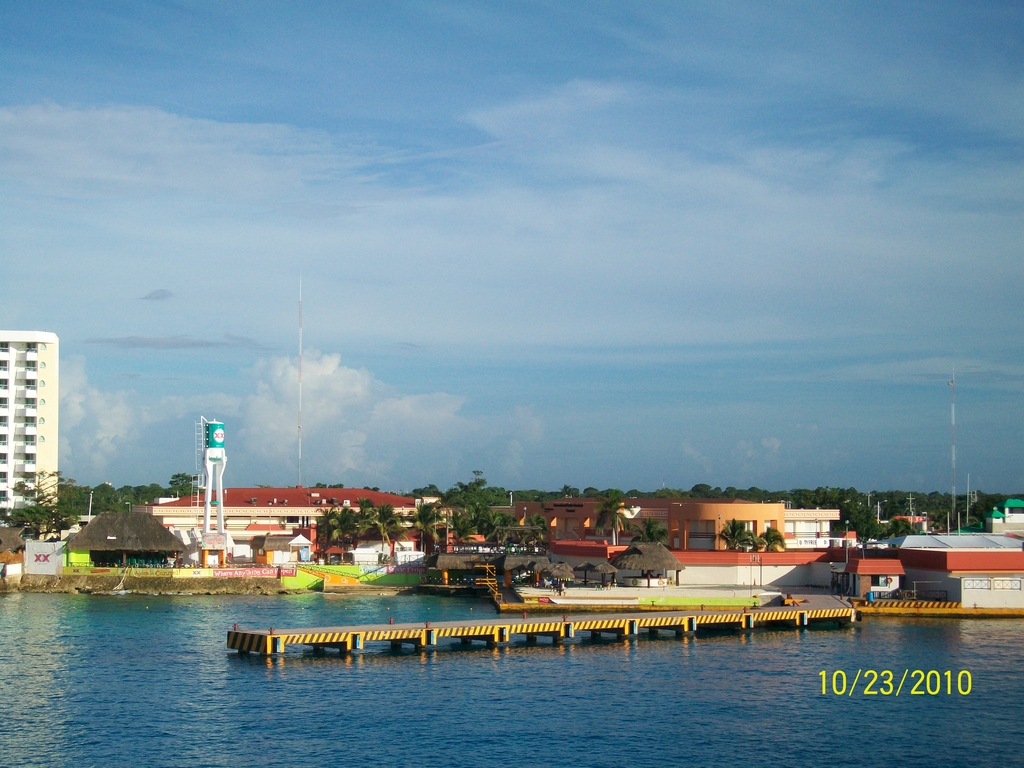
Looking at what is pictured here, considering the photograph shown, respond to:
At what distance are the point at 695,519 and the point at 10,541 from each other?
2023 inches

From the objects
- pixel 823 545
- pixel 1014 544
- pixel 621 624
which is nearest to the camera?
pixel 621 624

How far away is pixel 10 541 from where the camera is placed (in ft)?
270

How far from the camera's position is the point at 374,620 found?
6106cm

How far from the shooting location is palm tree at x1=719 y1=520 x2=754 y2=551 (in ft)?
252

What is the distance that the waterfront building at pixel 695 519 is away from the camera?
8062 centimetres

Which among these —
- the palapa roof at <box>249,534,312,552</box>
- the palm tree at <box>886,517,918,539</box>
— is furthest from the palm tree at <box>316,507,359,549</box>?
the palm tree at <box>886,517,918,539</box>

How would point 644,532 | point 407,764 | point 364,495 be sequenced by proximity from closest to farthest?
point 407,764 → point 644,532 → point 364,495

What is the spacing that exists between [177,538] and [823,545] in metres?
50.5

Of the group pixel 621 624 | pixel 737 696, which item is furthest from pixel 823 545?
pixel 737 696

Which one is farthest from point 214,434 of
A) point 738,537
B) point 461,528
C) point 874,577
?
point 874,577

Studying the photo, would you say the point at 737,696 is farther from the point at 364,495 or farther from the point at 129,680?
the point at 364,495
